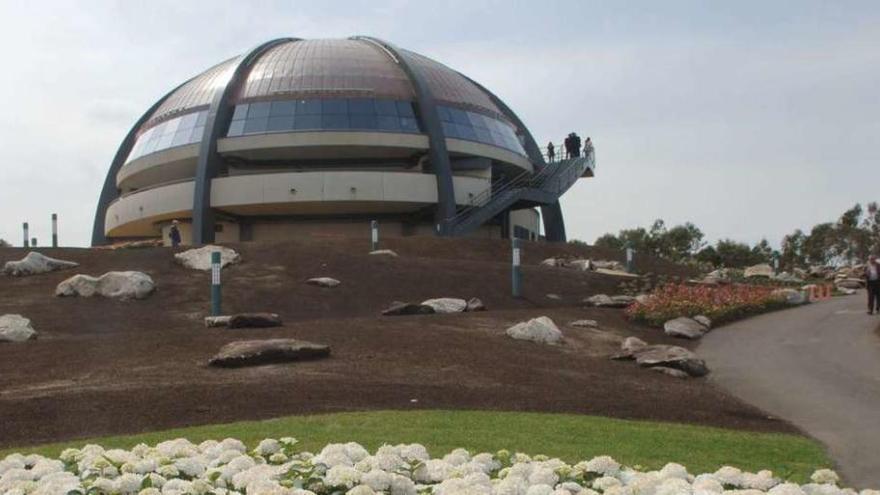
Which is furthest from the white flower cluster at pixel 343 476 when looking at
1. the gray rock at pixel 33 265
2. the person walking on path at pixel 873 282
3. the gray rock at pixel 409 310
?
the person walking on path at pixel 873 282

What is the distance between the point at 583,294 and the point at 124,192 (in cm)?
3959

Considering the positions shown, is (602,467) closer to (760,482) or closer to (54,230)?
(760,482)

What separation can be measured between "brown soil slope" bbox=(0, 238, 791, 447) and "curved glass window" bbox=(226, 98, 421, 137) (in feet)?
76.1

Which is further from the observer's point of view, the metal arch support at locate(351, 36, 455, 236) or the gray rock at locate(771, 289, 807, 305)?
the metal arch support at locate(351, 36, 455, 236)

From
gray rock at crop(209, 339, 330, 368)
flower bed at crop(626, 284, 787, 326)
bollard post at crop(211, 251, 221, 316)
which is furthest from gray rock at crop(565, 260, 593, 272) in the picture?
gray rock at crop(209, 339, 330, 368)

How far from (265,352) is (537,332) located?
5.21 meters

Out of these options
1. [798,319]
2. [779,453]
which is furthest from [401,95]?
[779,453]

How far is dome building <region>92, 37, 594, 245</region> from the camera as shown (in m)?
46.0

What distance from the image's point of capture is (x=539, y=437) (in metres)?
9.20

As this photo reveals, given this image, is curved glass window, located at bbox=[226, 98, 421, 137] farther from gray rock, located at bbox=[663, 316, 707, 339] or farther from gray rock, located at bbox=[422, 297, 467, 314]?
gray rock, located at bbox=[663, 316, 707, 339]

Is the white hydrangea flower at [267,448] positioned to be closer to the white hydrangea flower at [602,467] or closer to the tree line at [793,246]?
the white hydrangea flower at [602,467]

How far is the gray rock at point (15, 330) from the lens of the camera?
50.2ft

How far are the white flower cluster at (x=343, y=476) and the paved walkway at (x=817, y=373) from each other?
3.44m

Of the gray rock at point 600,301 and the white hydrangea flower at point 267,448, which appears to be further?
the gray rock at point 600,301
